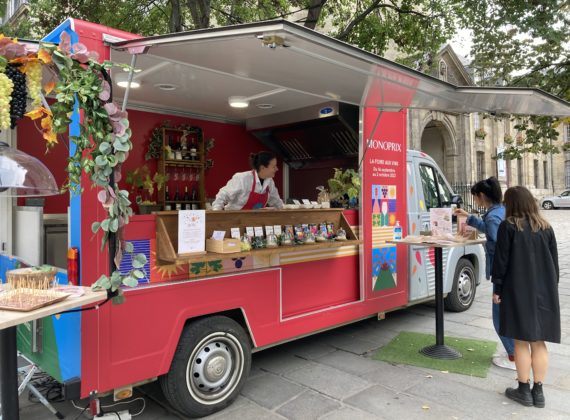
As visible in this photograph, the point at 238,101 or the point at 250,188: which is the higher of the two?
the point at 238,101

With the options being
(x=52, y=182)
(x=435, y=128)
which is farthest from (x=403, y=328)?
(x=435, y=128)

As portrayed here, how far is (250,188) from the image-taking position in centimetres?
454

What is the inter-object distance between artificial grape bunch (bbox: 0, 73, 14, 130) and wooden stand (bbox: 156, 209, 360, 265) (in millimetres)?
1257

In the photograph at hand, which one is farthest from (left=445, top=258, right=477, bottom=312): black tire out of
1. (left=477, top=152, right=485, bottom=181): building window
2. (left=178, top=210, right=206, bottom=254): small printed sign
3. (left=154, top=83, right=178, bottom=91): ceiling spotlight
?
(left=477, top=152, right=485, bottom=181): building window

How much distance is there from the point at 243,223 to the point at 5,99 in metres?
2.13

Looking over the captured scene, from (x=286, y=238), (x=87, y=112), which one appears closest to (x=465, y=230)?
(x=286, y=238)

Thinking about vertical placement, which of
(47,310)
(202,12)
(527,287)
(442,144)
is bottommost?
(527,287)

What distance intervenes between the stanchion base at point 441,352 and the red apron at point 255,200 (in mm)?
2224

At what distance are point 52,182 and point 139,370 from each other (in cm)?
135

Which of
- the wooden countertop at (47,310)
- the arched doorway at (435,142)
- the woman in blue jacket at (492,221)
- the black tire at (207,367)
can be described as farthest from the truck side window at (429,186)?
the arched doorway at (435,142)

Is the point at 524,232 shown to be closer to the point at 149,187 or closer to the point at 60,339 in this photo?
the point at 60,339

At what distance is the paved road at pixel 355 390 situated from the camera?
3449mm

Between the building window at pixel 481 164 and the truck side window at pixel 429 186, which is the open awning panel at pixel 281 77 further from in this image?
the building window at pixel 481 164

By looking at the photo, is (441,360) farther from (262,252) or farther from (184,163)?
(184,163)
